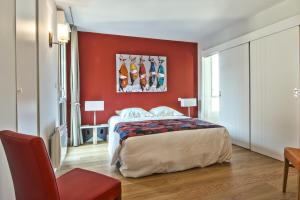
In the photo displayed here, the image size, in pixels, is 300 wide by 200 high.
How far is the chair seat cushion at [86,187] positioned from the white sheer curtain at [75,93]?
2.66 metres

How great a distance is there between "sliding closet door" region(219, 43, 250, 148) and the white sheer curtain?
315cm

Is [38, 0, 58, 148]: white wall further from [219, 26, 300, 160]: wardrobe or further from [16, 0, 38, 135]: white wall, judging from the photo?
[219, 26, 300, 160]: wardrobe

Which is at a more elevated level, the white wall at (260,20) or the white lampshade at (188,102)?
the white wall at (260,20)

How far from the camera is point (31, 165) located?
1.07 meters

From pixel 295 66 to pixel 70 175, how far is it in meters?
3.24

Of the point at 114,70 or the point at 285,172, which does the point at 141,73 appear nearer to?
the point at 114,70

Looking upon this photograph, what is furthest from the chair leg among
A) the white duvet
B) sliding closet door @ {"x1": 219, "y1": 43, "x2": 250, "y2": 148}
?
sliding closet door @ {"x1": 219, "y1": 43, "x2": 250, "y2": 148}

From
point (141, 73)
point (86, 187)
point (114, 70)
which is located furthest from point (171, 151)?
point (114, 70)

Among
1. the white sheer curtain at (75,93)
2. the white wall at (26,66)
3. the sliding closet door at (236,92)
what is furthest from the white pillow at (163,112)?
the white wall at (26,66)

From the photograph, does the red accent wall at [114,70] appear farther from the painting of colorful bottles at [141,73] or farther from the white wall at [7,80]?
the white wall at [7,80]

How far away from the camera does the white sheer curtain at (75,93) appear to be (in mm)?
4156

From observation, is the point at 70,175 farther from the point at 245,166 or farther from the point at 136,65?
the point at 136,65

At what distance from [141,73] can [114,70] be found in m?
0.65

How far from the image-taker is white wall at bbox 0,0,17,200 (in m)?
1.25
